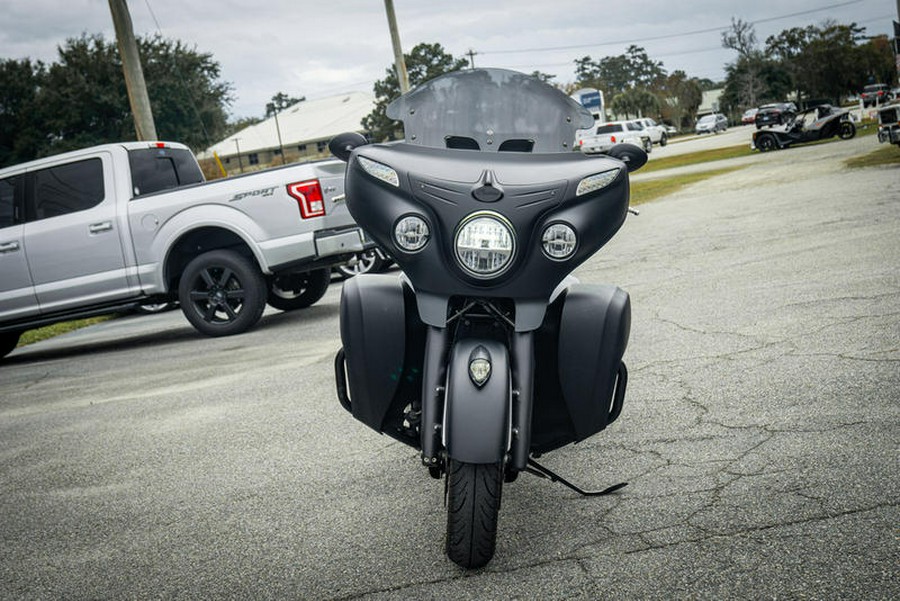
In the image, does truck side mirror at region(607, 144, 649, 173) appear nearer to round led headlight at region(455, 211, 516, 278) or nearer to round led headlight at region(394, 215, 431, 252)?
round led headlight at region(455, 211, 516, 278)

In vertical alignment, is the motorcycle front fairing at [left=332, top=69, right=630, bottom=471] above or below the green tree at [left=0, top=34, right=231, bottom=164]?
below

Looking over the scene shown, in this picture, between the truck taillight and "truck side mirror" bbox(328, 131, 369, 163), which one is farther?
the truck taillight

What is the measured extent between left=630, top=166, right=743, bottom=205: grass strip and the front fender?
55.0 ft

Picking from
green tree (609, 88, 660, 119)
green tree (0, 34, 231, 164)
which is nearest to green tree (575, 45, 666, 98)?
green tree (609, 88, 660, 119)

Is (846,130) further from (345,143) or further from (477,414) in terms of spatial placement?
(477,414)

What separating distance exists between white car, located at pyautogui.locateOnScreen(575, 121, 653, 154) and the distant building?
28905mm

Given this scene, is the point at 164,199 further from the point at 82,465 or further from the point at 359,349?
the point at 359,349

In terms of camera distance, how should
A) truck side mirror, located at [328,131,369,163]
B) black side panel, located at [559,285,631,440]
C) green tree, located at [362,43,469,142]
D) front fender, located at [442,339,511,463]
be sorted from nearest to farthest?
front fender, located at [442,339,511,463] → black side panel, located at [559,285,631,440] → truck side mirror, located at [328,131,369,163] → green tree, located at [362,43,469,142]

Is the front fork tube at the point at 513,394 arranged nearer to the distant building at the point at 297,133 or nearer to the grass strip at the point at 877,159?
the grass strip at the point at 877,159

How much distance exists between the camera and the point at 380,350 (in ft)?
11.6

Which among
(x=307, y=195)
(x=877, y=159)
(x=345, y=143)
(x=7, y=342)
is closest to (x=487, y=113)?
(x=345, y=143)

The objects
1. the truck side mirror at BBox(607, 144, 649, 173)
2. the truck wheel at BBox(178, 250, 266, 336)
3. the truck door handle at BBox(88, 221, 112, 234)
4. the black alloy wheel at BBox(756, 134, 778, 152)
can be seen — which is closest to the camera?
the truck side mirror at BBox(607, 144, 649, 173)

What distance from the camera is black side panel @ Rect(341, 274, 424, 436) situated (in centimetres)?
353

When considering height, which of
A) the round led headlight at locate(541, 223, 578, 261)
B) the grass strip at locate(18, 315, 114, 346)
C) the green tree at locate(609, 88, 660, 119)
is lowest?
the grass strip at locate(18, 315, 114, 346)
